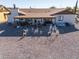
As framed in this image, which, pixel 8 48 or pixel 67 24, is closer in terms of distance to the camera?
pixel 8 48

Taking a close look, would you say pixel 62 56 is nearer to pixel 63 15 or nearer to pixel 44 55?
pixel 44 55

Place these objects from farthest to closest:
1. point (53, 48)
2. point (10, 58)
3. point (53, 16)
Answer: point (53, 16)
point (53, 48)
point (10, 58)

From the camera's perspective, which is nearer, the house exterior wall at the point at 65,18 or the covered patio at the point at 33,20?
the covered patio at the point at 33,20

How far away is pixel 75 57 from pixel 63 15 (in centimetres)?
2035

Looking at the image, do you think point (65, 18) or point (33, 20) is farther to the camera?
point (65, 18)

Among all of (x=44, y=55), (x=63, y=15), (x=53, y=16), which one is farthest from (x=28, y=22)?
(x=44, y=55)

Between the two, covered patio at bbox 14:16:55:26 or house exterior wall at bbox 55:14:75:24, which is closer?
covered patio at bbox 14:16:55:26

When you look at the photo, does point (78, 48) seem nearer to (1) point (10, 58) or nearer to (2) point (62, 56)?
(2) point (62, 56)

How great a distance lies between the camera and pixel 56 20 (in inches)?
1246

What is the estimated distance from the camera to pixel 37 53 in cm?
1288

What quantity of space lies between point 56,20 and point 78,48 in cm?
1750

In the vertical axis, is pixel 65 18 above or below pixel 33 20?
above

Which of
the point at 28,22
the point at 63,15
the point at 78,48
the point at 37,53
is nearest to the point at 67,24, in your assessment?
the point at 63,15

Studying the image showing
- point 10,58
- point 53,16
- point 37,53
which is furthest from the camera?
point 53,16
